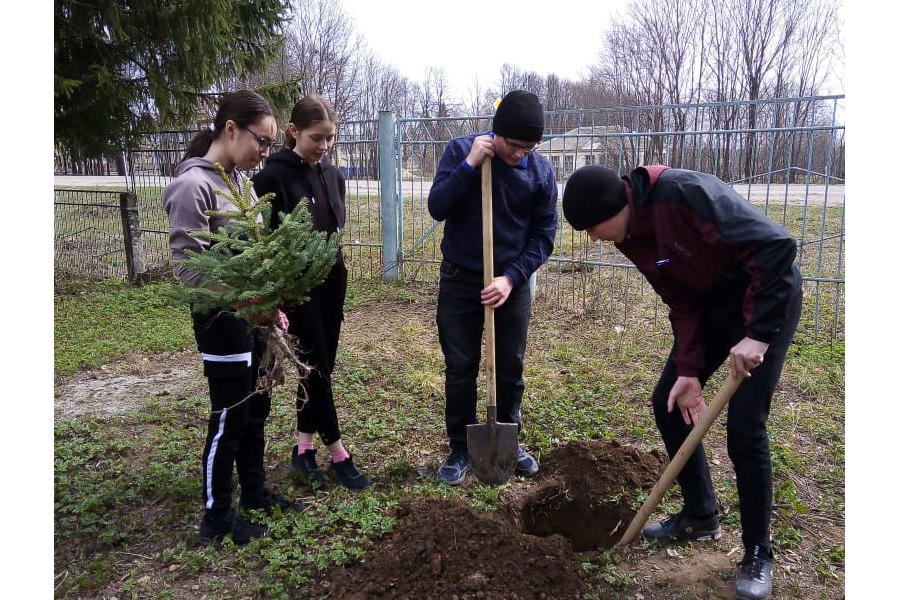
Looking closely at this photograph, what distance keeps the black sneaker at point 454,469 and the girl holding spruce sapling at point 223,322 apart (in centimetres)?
94

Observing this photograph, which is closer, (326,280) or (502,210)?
(326,280)

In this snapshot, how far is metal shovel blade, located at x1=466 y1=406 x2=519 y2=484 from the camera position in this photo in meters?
3.20

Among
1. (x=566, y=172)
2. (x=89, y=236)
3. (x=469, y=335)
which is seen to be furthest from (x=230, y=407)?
(x=89, y=236)

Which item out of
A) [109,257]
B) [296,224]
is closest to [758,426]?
[296,224]

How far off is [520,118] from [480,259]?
0.71 meters

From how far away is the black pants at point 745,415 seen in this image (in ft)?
7.42

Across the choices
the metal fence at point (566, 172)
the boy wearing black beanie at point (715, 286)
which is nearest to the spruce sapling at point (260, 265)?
the boy wearing black beanie at point (715, 286)

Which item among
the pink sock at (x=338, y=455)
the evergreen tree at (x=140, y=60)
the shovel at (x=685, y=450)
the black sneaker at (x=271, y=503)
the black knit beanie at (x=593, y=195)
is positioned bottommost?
the black sneaker at (x=271, y=503)

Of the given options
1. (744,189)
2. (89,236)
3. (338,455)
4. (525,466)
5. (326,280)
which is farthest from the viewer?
(744,189)

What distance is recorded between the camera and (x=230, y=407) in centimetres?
258

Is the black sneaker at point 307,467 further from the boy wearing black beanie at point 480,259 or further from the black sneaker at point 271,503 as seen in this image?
the boy wearing black beanie at point 480,259

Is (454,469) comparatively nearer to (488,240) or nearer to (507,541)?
→ (507,541)

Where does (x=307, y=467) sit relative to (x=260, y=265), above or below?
below

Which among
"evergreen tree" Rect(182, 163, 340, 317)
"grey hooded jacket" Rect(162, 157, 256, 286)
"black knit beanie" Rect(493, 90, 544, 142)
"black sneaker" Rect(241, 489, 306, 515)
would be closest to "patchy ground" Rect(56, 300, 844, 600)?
"black sneaker" Rect(241, 489, 306, 515)
